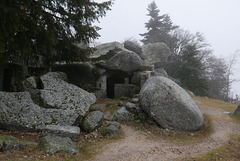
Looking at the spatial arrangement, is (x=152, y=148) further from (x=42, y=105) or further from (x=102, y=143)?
(x=42, y=105)

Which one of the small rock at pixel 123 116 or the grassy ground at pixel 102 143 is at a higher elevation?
the small rock at pixel 123 116

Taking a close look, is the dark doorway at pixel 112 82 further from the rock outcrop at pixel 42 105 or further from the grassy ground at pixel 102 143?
the rock outcrop at pixel 42 105

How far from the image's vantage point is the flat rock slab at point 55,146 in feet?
14.1

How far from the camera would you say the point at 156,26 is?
100 feet

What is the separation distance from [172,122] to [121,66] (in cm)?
656

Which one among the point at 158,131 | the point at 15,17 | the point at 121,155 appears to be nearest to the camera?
the point at 15,17

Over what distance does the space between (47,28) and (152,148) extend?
675 centimetres

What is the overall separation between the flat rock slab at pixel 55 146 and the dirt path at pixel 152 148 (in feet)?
2.96

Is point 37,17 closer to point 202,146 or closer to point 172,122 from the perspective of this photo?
point 172,122

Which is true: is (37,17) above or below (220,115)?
above

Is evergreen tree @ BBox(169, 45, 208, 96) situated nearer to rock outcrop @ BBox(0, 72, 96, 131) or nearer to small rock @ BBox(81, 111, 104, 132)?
small rock @ BBox(81, 111, 104, 132)

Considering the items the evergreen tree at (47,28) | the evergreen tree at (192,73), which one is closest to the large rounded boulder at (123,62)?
the evergreen tree at (47,28)

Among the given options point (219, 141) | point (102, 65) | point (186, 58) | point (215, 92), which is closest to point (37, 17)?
point (102, 65)

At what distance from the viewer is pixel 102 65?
12.4m
